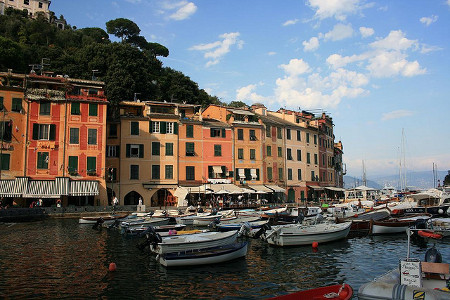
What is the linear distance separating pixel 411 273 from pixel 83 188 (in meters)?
37.2

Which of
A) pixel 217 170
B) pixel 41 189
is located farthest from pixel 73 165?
pixel 217 170

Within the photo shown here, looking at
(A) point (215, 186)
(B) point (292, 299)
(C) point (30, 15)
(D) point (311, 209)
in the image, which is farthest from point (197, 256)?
(C) point (30, 15)

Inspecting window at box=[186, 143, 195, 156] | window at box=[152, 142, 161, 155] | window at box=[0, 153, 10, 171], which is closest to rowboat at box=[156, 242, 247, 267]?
window at box=[0, 153, 10, 171]

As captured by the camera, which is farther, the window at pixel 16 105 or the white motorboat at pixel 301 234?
the window at pixel 16 105

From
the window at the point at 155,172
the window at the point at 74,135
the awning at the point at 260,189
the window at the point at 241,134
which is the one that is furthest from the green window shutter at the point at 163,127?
the awning at the point at 260,189

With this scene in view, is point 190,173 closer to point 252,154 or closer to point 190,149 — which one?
point 190,149

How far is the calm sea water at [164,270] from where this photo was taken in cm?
1378

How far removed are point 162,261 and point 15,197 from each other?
98.0 ft

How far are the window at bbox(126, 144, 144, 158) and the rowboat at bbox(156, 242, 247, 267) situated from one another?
1187 inches

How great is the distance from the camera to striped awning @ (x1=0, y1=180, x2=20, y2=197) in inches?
1507

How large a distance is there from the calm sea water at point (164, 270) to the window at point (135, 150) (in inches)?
848

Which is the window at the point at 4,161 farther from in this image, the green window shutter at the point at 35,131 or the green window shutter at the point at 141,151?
the green window shutter at the point at 141,151

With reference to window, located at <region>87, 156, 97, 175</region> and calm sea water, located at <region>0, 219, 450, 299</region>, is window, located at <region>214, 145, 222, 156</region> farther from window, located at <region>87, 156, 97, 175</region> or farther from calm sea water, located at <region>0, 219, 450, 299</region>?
calm sea water, located at <region>0, 219, 450, 299</region>

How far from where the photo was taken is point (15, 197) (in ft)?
131
